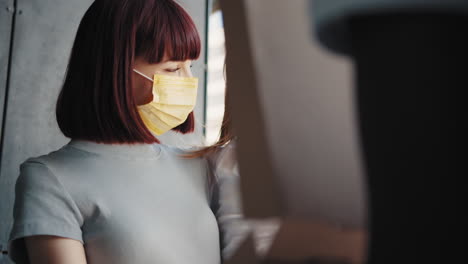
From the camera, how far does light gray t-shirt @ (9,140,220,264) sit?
917mm

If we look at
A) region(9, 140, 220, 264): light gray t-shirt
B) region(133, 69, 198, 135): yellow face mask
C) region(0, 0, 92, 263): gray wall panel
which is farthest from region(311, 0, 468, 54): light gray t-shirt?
region(0, 0, 92, 263): gray wall panel

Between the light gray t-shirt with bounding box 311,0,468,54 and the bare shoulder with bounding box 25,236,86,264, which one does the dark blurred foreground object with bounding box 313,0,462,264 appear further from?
the bare shoulder with bounding box 25,236,86,264

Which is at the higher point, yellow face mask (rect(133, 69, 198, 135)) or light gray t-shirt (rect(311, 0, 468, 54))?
light gray t-shirt (rect(311, 0, 468, 54))

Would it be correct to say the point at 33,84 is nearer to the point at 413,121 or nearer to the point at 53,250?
the point at 53,250

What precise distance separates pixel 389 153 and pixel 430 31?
0.15 ft

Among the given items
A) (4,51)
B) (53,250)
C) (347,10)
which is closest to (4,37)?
(4,51)

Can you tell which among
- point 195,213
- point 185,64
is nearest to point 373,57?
point 195,213

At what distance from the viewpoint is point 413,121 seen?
158mm

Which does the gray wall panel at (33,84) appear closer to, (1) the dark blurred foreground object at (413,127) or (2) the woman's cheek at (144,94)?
(2) the woman's cheek at (144,94)

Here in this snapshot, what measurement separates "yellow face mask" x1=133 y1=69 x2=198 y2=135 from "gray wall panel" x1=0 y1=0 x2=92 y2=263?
25.7 inches

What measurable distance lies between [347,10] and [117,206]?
2.88ft

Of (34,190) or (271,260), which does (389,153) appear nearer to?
(271,260)

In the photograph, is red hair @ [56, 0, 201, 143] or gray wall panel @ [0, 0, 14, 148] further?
gray wall panel @ [0, 0, 14, 148]

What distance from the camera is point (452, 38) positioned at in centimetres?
16
